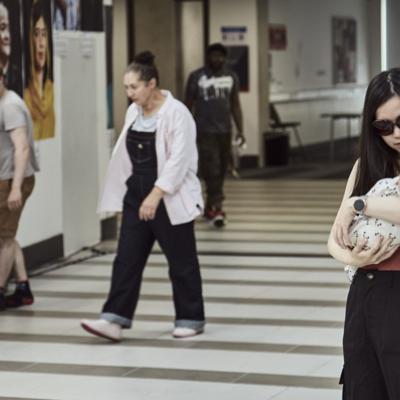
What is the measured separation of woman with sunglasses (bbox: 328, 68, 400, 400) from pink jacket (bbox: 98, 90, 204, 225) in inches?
141

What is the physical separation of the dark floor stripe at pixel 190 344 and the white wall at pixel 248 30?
45.6 feet


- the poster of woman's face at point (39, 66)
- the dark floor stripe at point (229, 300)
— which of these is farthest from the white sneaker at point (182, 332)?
the poster of woman's face at point (39, 66)

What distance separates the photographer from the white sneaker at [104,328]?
7.46 meters

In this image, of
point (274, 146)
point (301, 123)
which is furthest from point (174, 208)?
point (301, 123)

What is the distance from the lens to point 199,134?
1353 cm

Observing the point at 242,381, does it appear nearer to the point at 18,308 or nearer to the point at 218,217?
the point at 18,308

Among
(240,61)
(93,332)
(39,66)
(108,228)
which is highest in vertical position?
(39,66)

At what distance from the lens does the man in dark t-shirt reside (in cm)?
1343

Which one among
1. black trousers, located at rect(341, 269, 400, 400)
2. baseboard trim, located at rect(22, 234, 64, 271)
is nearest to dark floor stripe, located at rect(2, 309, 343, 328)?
baseboard trim, located at rect(22, 234, 64, 271)

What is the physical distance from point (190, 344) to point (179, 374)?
2.79 ft

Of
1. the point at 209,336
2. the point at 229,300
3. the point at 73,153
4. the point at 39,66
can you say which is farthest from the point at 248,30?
the point at 209,336

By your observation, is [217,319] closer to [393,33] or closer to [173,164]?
[173,164]

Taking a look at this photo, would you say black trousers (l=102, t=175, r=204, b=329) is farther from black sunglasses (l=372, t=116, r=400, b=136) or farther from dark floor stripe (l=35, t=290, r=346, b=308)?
black sunglasses (l=372, t=116, r=400, b=136)

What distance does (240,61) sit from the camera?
21500 millimetres
